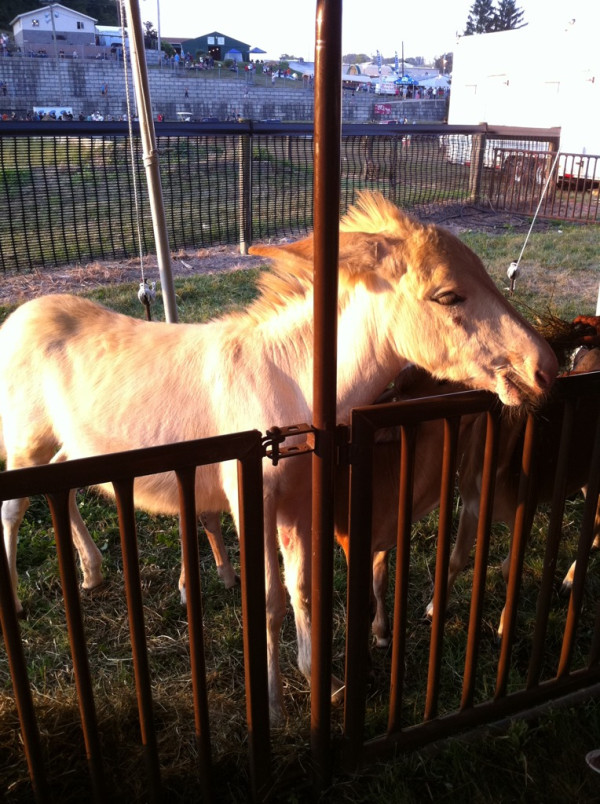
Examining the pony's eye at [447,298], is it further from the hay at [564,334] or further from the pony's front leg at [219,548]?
the pony's front leg at [219,548]

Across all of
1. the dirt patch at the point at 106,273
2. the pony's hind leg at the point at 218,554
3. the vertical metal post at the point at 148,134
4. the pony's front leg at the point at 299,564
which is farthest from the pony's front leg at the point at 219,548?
the dirt patch at the point at 106,273

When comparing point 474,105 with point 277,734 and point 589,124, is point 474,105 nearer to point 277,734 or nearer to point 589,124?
point 589,124

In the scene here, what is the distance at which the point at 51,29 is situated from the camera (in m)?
45.7

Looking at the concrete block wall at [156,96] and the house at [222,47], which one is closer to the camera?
the concrete block wall at [156,96]

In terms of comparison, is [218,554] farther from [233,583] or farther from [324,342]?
[324,342]

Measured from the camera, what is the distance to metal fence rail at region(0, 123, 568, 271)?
8688mm

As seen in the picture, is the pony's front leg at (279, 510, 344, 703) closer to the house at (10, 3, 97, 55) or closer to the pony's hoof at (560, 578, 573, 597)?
the pony's hoof at (560, 578, 573, 597)

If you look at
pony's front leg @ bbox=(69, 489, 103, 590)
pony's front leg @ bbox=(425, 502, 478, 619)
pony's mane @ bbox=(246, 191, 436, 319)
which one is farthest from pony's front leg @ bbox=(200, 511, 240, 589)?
pony's mane @ bbox=(246, 191, 436, 319)

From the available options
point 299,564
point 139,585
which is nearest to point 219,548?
point 299,564

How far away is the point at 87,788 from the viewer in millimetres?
2221

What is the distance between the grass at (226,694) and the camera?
2.33m

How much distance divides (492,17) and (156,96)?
5063cm

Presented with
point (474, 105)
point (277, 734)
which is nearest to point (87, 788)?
point (277, 734)

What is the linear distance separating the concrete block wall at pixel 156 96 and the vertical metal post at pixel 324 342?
34.1 metres
